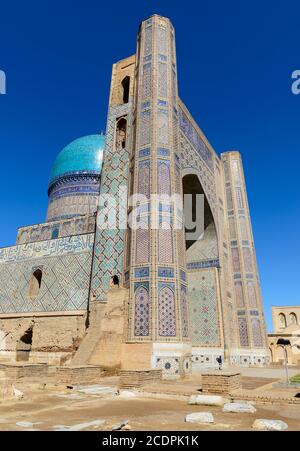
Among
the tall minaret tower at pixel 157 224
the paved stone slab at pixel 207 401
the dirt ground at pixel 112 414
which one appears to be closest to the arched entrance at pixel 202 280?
the tall minaret tower at pixel 157 224

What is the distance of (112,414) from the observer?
3.33 m

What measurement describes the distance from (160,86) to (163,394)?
337 inches

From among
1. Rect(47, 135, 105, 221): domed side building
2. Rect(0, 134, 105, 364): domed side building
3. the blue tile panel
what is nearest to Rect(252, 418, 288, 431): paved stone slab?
Rect(0, 134, 105, 364): domed side building

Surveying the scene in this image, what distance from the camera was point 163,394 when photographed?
4.69 metres

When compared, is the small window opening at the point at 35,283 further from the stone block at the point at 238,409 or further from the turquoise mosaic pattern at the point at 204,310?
the stone block at the point at 238,409

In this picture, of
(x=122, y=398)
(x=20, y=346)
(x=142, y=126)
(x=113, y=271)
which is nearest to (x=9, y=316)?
(x=20, y=346)

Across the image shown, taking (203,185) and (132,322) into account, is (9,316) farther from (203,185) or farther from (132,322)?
(203,185)

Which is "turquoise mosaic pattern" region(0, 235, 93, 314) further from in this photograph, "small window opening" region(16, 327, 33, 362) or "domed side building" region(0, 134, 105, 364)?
"small window opening" region(16, 327, 33, 362)

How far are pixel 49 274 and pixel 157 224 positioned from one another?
4839 mm

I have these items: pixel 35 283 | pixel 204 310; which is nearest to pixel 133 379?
pixel 204 310

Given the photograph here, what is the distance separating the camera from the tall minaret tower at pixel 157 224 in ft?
24.8

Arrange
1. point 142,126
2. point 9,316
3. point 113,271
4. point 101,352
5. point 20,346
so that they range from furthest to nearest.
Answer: point 9,316 < point 20,346 < point 142,126 < point 113,271 < point 101,352

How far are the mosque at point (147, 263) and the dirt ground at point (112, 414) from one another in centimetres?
316
